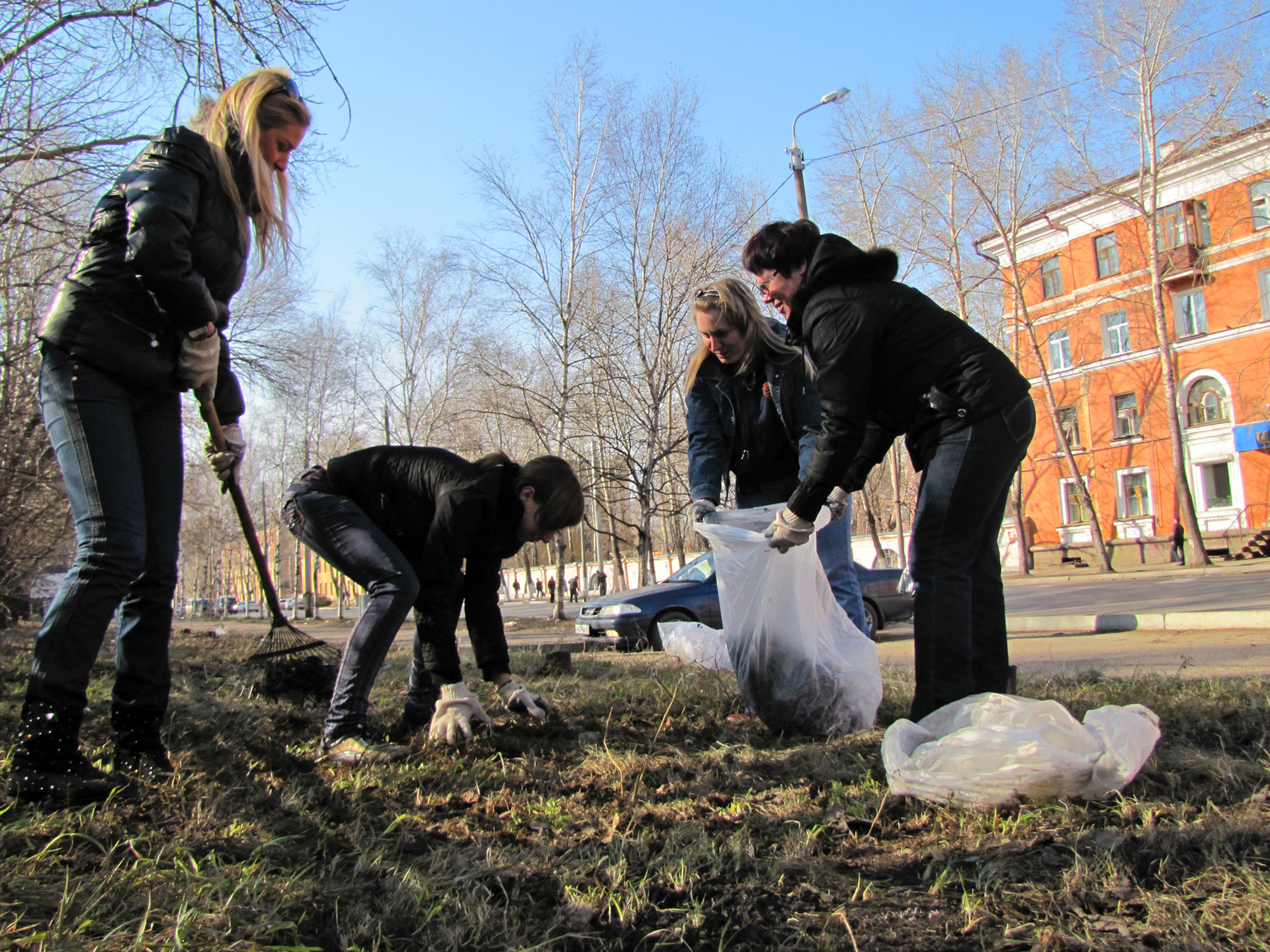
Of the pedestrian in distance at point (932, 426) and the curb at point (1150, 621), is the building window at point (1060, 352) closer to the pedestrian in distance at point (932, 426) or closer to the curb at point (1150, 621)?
the curb at point (1150, 621)

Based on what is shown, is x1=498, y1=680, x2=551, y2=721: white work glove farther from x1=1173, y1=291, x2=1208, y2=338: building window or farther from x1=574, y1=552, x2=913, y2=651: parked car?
x1=1173, y1=291, x2=1208, y2=338: building window

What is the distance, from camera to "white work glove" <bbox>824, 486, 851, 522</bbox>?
9.87ft

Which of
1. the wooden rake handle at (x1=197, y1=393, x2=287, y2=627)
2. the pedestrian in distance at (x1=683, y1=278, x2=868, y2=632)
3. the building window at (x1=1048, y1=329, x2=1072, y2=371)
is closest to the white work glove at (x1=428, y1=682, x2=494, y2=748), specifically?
the wooden rake handle at (x1=197, y1=393, x2=287, y2=627)

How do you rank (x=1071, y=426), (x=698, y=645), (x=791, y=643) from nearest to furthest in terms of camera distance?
(x=791, y=643), (x=698, y=645), (x=1071, y=426)

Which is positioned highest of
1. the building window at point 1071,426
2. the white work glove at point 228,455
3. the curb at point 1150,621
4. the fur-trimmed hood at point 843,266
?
the building window at point 1071,426

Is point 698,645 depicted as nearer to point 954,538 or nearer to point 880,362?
point 954,538

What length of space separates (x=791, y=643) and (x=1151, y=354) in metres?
30.9

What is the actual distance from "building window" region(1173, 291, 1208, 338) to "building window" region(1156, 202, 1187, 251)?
5.75 feet

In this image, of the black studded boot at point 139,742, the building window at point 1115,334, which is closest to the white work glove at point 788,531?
the black studded boot at point 139,742

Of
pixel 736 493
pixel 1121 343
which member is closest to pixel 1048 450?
pixel 1121 343

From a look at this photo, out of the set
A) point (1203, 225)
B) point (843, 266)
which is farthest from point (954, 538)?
point (1203, 225)

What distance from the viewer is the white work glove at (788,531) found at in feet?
8.43

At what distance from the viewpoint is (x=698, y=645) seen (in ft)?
13.0

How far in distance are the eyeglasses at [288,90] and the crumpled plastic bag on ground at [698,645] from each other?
2645 mm
